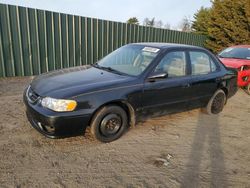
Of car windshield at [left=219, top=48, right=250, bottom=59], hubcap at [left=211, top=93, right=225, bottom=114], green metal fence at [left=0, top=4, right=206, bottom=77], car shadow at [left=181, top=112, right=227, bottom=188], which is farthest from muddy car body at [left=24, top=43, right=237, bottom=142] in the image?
green metal fence at [left=0, top=4, right=206, bottom=77]

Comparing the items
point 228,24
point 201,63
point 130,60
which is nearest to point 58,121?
point 130,60

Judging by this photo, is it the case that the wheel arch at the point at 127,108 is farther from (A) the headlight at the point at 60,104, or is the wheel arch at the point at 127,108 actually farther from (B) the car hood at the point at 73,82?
(A) the headlight at the point at 60,104

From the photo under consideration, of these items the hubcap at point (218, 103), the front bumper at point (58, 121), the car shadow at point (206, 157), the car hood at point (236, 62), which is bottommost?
the car shadow at point (206, 157)

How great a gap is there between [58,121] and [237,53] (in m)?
7.56

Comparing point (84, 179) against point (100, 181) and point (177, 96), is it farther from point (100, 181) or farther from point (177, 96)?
point (177, 96)

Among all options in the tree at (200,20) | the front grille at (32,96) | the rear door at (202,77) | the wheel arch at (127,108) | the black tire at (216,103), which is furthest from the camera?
the tree at (200,20)

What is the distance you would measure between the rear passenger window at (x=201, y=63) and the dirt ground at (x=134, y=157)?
44.8 inches

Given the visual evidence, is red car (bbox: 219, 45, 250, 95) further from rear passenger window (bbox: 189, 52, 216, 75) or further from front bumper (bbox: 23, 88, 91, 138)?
front bumper (bbox: 23, 88, 91, 138)

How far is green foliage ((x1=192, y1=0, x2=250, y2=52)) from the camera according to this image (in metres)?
16.2

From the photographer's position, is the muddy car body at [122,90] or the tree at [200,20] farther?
the tree at [200,20]

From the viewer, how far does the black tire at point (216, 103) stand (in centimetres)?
539

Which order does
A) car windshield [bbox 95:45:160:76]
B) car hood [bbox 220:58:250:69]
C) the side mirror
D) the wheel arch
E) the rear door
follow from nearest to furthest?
the wheel arch → the side mirror → car windshield [bbox 95:45:160:76] → the rear door → car hood [bbox 220:58:250:69]

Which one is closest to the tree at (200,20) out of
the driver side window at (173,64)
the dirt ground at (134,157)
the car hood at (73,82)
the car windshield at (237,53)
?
the car windshield at (237,53)

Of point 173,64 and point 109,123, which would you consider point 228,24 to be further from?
point 109,123
